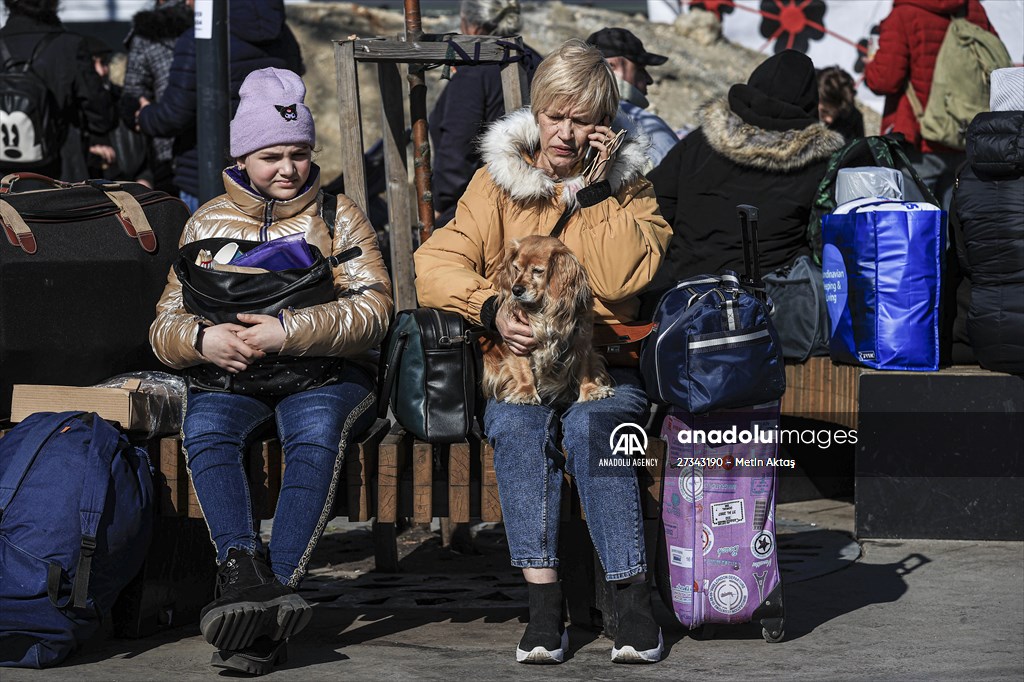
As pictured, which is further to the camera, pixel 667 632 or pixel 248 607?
pixel 667 632

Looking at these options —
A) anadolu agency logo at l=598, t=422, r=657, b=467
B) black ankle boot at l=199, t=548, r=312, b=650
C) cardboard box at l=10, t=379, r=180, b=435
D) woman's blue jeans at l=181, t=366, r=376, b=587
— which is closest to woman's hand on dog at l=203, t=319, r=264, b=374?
woman's blue jeans at l=181, t=366, r=376, b=587

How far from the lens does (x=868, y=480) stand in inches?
228

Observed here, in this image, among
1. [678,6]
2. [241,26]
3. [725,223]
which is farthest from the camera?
[678,6]

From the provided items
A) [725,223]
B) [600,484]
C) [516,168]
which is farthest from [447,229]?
[725,223]

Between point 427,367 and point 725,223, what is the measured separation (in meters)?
2.35

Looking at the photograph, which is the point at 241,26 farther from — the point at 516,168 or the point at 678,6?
the point at 678,6

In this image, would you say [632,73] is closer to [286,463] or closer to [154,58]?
[154,58]

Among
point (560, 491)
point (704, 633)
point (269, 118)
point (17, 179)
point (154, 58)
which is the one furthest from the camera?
point (154, 58)

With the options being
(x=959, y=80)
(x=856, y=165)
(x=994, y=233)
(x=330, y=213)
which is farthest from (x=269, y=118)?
(x=959, y=80)

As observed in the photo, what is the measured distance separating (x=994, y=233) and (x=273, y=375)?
122 inches

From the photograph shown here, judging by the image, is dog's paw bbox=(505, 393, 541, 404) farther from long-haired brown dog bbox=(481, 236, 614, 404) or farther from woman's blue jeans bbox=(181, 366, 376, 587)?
woman's blue jeans bbox=(181, 366, 376, 587)

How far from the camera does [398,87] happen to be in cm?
564

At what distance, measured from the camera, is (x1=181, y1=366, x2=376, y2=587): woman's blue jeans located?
13.7ft

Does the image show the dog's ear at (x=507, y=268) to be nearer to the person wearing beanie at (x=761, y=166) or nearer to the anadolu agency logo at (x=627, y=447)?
the anadolu agency logo at (x=627, y=447)
